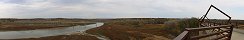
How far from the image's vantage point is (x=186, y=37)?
584 centimetres

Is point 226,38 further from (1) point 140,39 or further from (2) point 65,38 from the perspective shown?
(2) point 65,38

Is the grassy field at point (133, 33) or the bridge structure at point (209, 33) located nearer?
the bridge structure at point (209, 33)

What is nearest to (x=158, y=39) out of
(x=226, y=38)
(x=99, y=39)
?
(x=99, y=39)

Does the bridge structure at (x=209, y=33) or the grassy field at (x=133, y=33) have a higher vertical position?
the bridge structure at (x=209, y=33)

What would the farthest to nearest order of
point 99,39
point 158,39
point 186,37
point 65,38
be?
point 65,38, point 99,39, point 158,39, point 186,37

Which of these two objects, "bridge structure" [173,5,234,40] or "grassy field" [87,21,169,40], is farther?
"grassy field" [87,21,169,40]

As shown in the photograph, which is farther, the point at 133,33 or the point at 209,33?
the point at 133,33

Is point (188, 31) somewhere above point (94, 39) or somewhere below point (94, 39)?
above

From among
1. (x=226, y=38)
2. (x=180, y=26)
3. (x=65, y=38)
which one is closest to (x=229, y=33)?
(x=226, y=38)

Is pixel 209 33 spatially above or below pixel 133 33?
above

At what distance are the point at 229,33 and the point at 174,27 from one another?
42.3m

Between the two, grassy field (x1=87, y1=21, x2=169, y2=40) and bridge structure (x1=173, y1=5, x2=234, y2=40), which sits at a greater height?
bridge structure (x1=173, y1=5, x2=234, y2=40)

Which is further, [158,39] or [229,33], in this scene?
[158,39]

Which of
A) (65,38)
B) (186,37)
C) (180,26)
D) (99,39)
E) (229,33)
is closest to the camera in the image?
(186,37)
